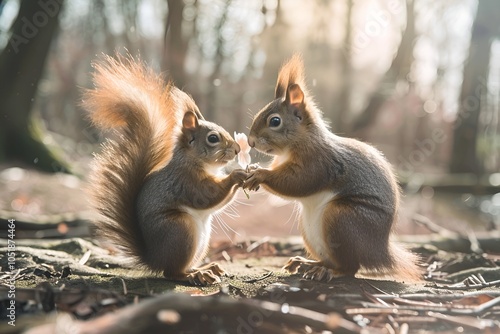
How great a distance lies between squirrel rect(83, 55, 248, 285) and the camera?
3.03m

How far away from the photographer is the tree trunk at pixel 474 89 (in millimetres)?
10859

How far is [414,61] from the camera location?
13.6 m

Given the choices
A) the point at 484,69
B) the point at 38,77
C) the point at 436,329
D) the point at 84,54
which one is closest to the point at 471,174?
the point at 484,69

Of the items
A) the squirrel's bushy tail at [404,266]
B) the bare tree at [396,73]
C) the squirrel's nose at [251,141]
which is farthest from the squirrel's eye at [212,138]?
the bare tree at [396,73]

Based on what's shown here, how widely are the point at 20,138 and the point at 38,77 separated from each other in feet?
3.46

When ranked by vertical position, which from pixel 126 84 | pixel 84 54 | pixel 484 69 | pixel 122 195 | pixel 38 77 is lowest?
pixel 122 195

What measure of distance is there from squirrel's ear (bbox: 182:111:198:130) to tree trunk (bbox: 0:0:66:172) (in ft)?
17.4

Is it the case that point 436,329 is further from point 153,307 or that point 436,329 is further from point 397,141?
point 397,141

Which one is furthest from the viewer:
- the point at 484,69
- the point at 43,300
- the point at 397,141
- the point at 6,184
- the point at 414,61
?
the point at 397,141

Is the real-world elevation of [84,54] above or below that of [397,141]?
above

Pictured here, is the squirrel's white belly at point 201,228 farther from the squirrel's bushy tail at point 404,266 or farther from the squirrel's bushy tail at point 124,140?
the squirrel's bushy tail at point 404,266

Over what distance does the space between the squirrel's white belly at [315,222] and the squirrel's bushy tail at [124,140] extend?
1.03 meters

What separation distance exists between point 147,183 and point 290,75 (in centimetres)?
128

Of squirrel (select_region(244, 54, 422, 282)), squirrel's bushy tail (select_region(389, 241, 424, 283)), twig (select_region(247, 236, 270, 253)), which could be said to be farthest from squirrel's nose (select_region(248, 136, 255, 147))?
twig (select_region(247, 236, 270, 253))
